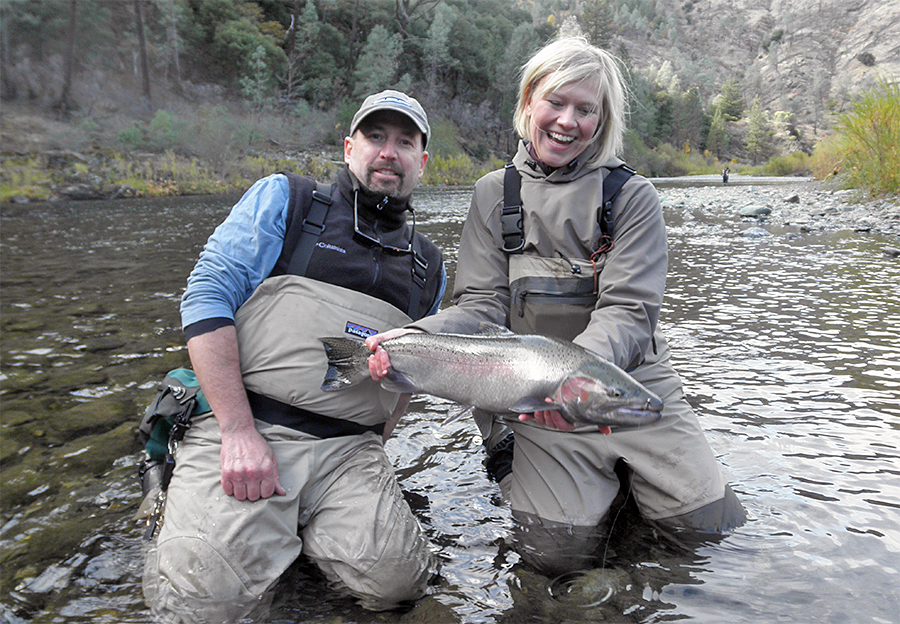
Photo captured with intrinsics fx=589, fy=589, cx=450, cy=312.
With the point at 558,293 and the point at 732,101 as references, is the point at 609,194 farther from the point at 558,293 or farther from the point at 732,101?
the point at 732,101

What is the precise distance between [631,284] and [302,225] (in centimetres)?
174

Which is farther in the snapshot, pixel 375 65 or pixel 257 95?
pixel 375 65

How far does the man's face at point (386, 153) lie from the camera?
3197mm

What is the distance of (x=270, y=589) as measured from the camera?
2.50 meters

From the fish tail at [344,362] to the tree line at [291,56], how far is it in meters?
24.6

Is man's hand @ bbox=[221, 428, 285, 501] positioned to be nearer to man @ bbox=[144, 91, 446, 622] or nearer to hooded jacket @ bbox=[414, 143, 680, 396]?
man @ bbox=[144, 91, 446, 622]

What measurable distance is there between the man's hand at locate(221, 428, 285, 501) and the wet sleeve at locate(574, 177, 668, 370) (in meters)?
1.55

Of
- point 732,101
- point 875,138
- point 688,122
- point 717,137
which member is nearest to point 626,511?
point 875,138

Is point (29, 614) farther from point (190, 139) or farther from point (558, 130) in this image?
point (190, 139)

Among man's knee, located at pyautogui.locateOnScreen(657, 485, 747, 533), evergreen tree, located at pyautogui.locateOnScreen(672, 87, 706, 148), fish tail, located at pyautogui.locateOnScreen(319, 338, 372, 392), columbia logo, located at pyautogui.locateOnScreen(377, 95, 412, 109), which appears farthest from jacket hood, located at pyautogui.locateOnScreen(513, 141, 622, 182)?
evergreen tree, located at pyautogui.locateOnScreen(672, 87, 706, 148)

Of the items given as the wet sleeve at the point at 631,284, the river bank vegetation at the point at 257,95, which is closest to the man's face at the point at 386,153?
the wet sleeve at the point at 631,284

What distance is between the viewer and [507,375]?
271 cm

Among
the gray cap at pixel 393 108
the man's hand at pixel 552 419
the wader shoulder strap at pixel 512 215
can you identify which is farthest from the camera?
the wader shoulder strap at pixel 512 215

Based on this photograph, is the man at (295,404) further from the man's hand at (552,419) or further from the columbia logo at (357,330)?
the man's hand at (552,419)
